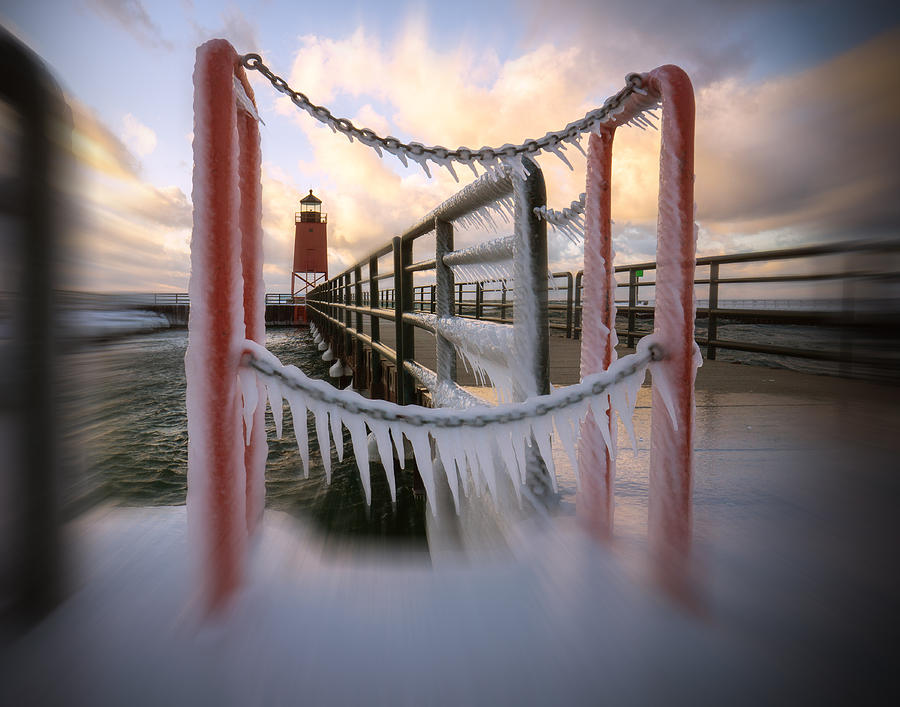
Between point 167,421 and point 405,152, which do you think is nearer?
point 405,152

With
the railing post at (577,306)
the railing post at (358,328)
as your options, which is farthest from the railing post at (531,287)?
the railing post at (577,306)

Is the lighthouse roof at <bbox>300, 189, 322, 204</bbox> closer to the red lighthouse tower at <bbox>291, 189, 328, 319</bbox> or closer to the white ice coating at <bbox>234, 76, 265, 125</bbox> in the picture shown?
the red lighthouse tower at <bbox>291, 189, 328, 319</bbox>

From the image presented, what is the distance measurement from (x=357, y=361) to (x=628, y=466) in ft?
14.5

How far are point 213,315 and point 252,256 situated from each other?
1.03 ft

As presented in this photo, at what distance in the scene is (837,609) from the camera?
1039mm

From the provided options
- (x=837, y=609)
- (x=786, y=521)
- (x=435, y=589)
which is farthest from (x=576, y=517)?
(x=786, y=521)

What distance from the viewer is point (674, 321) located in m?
1.01

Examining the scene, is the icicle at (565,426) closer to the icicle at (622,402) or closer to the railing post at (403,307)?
the icicle at (622,402)

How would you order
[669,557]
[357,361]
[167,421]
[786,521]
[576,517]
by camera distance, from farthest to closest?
[357,361], [167,421], [786,521], [576,517], [669,557]

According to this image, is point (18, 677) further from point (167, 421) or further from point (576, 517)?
point (167, 421)

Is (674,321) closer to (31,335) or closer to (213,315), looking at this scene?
(213,315)

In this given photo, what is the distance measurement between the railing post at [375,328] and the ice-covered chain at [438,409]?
267 cm

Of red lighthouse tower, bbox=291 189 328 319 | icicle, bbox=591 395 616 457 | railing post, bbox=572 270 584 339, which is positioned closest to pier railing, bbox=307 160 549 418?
icicle, bbox=591 395 616 457

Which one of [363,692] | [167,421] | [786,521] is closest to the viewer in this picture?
[363,692]
